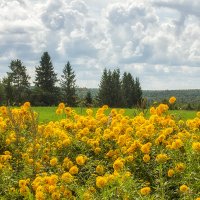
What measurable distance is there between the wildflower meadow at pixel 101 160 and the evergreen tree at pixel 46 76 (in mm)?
62306

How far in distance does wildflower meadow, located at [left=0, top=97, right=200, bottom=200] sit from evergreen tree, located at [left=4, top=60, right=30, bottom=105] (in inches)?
→ 2379

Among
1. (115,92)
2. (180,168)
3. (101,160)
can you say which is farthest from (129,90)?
(180,168)

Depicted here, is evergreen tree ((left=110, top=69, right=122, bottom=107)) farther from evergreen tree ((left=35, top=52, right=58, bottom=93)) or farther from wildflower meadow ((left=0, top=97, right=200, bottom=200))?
wildflower meadow ((left=0, top=97, right=200, bottom=200))

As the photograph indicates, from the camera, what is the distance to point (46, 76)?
71750mm

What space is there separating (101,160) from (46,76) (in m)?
65.8

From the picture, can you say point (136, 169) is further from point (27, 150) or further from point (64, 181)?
point (27, 150)

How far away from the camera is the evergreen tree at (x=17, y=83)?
68500 mm

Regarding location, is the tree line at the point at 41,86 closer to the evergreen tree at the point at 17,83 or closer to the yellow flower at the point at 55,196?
the evergreen tree at the point at 17,83

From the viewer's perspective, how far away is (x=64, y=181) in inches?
201

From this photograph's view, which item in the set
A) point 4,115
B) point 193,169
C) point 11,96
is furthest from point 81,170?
point 11,96

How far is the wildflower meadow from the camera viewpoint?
4.84 m

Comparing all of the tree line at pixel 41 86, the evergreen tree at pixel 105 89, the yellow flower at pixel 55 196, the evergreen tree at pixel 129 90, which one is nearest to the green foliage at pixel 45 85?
the tree line at pixel 41 86

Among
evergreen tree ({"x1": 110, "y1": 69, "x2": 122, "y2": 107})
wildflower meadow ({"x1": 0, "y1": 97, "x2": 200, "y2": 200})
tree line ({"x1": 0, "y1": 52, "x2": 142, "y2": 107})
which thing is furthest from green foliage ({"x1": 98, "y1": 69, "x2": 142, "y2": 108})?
wildflower meadow ({"x1": 0, "y1": 97, "x2": 200, "y2": 200})

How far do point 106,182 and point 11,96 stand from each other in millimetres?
66075
